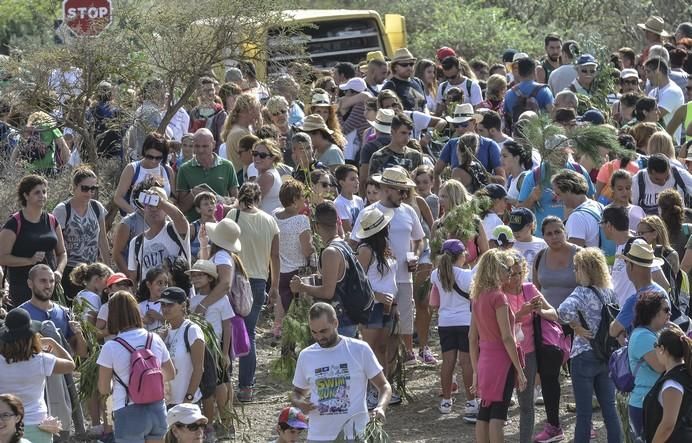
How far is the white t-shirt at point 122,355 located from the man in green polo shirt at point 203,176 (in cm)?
390

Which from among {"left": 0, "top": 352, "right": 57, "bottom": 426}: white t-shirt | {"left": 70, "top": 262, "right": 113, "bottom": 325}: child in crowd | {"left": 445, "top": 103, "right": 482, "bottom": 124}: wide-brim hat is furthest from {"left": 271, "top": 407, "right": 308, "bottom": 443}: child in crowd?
{"left": 445, "top": 103, "right": 482, "bottom": 124}: wide-brim hat

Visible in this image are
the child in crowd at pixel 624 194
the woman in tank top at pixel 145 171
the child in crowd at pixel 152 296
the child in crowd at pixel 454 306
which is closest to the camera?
the child in crowd at pixel 152 296

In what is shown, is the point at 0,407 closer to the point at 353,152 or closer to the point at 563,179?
the point at 563,179

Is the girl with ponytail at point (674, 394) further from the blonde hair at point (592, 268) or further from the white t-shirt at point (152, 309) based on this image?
the white t-shirt at point (152, 309)

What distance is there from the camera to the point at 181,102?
15.4m

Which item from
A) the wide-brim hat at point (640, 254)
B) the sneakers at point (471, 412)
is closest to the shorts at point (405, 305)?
the sneakers at point (471, 412)

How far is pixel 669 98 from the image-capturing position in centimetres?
1664

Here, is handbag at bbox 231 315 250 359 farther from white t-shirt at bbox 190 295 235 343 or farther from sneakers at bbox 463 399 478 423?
sneakers at bbox 463 399 478 423

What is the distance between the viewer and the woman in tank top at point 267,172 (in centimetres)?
1334

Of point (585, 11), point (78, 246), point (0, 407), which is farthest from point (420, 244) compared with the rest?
point (585, 11)

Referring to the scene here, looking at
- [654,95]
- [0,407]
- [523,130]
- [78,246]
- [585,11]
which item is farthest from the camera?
[585,11]

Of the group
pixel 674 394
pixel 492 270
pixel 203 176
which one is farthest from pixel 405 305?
pixel 674 394

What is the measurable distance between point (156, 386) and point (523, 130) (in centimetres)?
577

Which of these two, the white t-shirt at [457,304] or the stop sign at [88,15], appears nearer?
the white t-shirt at [457,304]
